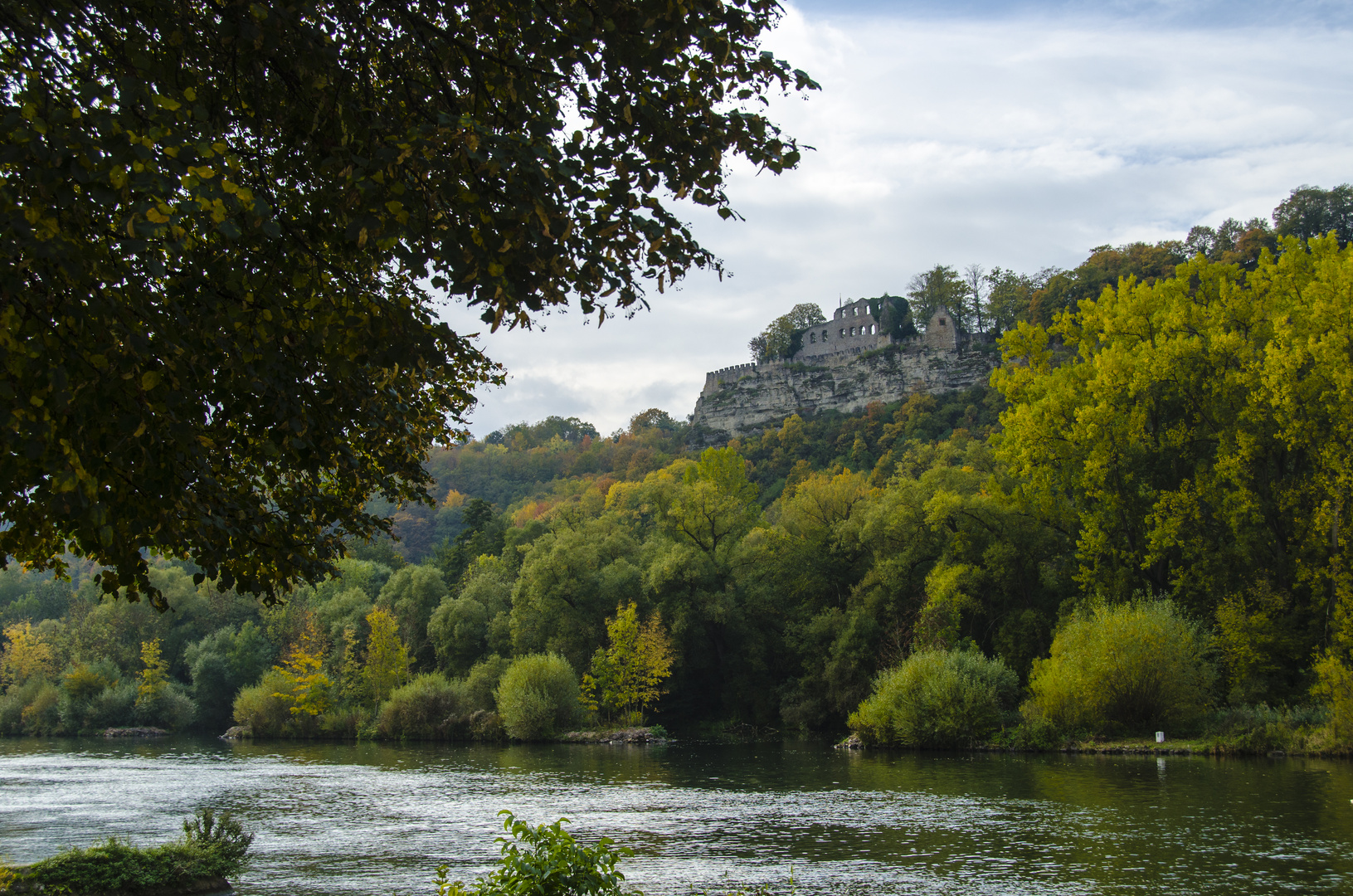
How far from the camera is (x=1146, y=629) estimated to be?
110ft

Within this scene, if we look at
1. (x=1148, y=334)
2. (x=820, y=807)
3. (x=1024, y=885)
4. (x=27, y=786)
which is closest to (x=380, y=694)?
(x=27, y=786)

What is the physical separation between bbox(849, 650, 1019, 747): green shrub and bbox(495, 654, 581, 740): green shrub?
15.8 metres

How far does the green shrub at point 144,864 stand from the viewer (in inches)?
493

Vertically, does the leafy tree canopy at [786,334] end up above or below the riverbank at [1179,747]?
above

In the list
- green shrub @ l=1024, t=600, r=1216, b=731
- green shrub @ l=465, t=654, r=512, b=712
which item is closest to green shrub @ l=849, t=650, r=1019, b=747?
Answer: green shrub @ l=1024, t=600, r=1216, b=731

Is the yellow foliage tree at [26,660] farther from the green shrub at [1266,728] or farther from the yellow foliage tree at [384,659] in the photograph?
the green shrub at [1266,728]

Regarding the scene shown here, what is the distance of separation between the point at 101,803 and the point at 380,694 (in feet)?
96.4

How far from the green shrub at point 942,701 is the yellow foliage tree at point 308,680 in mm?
31723

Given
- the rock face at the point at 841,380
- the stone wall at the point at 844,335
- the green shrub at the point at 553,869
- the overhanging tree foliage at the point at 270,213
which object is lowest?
the green shrub at the point at 553,869

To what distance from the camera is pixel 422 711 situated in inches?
1998

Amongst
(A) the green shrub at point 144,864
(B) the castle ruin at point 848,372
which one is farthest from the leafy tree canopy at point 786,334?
(A) the green shrub at point 144,864

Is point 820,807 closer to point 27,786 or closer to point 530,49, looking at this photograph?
point 530,49

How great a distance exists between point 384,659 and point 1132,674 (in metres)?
39.8

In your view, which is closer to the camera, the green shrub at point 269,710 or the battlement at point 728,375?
the green shrub at point 269,710
